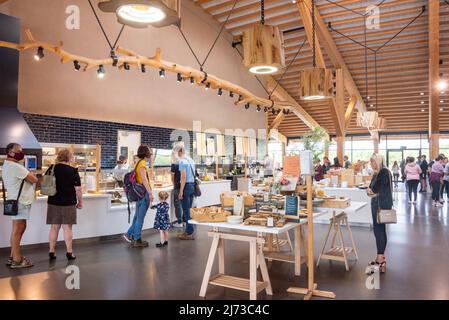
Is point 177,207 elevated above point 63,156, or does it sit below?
below

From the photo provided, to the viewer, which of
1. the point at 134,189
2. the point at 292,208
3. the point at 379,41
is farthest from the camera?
the point at 379,41

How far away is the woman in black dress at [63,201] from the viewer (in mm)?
4684

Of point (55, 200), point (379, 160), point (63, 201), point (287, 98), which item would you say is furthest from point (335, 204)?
point (287, 98)

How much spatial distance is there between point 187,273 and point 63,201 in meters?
1.96

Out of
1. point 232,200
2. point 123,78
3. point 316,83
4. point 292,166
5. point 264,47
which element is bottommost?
point 232,200

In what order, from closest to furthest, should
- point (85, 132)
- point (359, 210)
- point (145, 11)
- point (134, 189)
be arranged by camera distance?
1. point (145, 11)
2. point (134, 189)
3. point (359, 210)
4. point (85, 132)

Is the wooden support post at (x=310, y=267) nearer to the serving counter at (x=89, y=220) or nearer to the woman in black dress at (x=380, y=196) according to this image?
the woman in black dress at (x=380, y=196)

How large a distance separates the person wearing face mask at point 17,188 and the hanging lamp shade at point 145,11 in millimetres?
3231

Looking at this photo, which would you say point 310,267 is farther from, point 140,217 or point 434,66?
point 434,66

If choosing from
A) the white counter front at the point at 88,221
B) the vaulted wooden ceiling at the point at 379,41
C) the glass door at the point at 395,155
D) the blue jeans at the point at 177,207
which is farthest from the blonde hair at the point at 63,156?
the glass door at the point at 395,155

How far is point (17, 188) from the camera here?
4.42 m

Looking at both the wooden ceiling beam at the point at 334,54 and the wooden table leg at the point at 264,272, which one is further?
the wooden ceiling beam at the point at 334,54

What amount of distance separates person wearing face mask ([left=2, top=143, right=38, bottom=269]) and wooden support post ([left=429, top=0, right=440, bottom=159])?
9.82 m
